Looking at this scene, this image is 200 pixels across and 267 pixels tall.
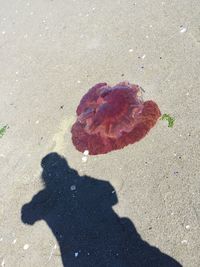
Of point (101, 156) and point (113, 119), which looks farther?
point (113, 119)

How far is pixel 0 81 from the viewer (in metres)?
8.22

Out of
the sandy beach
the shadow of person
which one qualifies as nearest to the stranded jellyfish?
the sandy beach

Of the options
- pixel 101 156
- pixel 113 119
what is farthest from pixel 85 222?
pixel 113 119

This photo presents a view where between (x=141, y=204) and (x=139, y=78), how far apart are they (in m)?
2.32

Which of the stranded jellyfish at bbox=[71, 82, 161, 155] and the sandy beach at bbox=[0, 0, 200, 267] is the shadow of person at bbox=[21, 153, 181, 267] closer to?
the sandy beach at bbox=[0, 0, 200, 267]

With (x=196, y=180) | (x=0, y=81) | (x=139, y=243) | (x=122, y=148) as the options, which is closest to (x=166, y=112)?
(x=122, y=148)

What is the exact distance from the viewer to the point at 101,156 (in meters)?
5.96

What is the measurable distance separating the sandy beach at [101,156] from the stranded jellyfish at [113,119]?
0.42 ft

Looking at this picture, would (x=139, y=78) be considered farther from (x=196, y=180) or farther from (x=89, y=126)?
(x=196, y=180)

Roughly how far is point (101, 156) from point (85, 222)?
1.02 meters

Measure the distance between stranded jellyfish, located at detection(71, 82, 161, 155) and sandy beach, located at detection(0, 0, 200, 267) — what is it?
0.42ft

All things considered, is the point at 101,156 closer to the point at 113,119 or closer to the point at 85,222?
the point at 113,119

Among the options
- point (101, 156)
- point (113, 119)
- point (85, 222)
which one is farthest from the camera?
point (113, 119)

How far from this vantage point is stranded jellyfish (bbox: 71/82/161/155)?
236 inches
